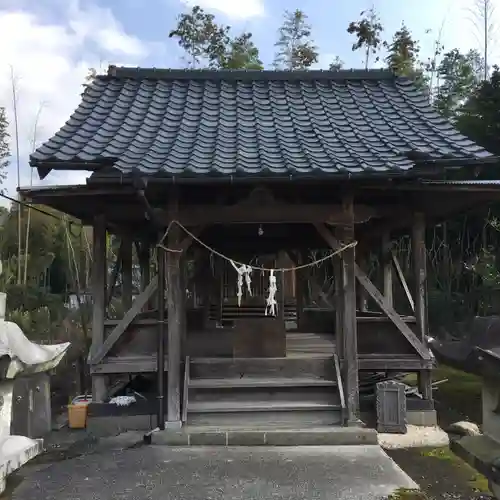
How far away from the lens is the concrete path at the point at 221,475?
4902 mm

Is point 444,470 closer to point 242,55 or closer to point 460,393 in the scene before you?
point 460,393

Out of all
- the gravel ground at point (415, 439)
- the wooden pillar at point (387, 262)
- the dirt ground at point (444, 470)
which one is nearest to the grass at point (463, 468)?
the dirt ground at point (444, 470)

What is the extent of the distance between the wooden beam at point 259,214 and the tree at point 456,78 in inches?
605

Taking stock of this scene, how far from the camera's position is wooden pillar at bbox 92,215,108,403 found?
24.9ft

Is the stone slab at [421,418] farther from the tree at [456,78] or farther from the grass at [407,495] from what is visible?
the tree at [456,78]

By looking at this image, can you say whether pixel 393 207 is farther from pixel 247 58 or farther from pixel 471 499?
pixel 247 58

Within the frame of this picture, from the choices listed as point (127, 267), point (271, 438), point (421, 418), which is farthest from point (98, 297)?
point (421, 418)

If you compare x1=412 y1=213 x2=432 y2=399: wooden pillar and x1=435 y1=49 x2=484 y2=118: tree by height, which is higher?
x1=435 y1=49 x2=484 y2=118: tree

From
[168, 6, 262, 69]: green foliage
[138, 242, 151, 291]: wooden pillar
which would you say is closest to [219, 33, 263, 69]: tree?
[168, 6, 262, 69]: green foliage

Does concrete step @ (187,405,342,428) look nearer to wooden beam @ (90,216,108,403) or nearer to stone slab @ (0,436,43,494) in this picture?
wooden beam @ (90,216,108,403)

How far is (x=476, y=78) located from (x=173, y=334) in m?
21.0

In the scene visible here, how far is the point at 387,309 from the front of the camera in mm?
7398

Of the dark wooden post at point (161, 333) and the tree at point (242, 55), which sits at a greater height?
the tree at point (242, 55)

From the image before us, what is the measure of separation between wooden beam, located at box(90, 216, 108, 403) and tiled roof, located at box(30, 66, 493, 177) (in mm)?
1197
